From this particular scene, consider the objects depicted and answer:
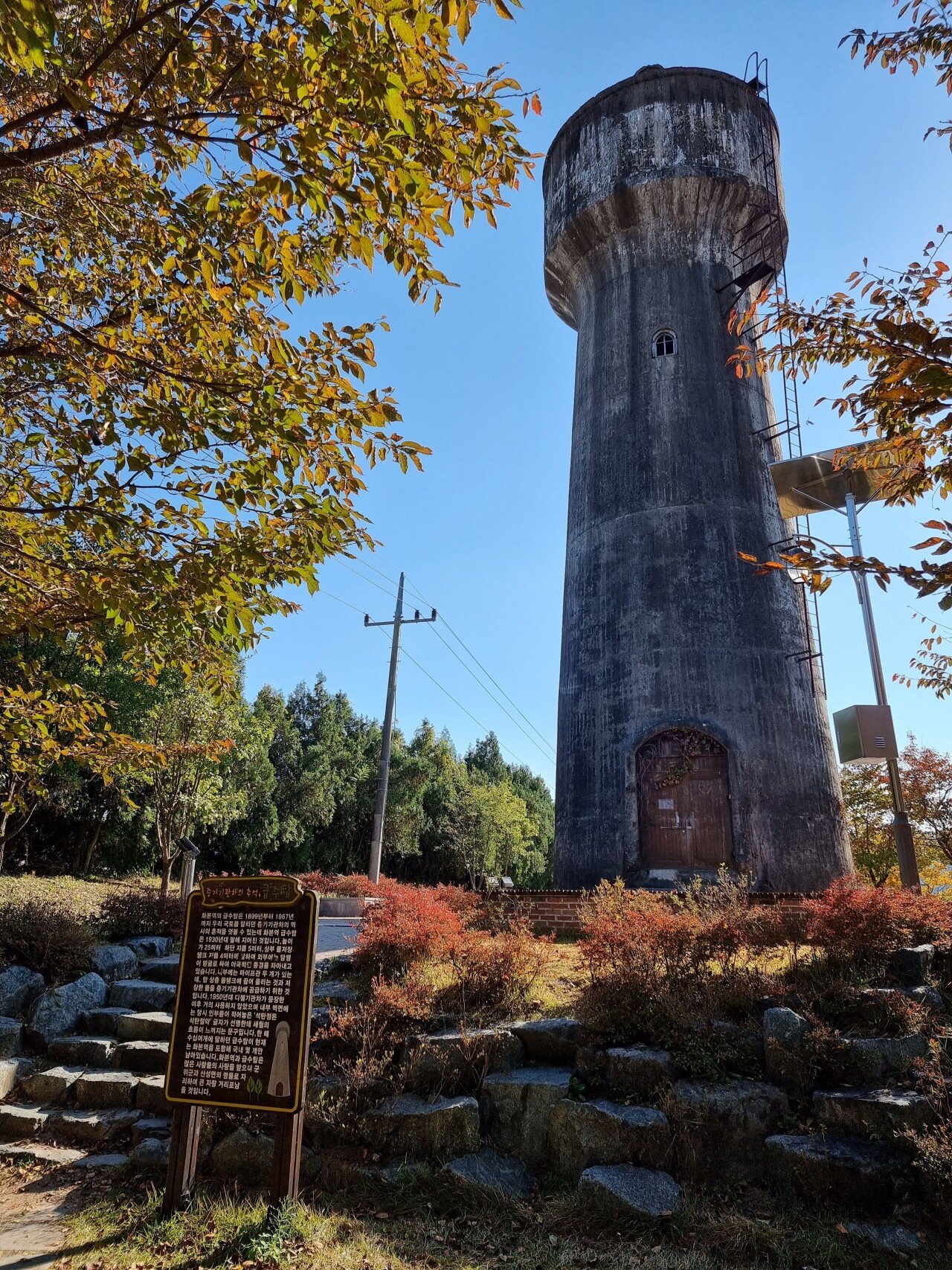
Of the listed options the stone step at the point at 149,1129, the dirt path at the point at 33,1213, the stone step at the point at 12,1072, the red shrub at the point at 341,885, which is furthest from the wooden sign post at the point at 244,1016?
the red shrub at the point at 341,885

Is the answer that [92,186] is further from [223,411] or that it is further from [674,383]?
[674,383]

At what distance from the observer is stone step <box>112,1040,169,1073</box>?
706 cm

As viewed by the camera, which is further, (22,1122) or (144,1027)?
(144,1027)

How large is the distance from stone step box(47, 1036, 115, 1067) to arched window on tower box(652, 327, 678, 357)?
14.2 metres

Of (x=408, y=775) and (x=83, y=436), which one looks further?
(x=408, y=775)

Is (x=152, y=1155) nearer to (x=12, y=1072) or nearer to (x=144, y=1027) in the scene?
(x=144, y=1027)

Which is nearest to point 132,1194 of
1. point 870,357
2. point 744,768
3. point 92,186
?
point 92,186

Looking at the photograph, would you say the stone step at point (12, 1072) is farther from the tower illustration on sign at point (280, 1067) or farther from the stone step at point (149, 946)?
Answer: the tower illustration on sign at point (280, 1067)

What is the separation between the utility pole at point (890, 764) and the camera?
9.20 m

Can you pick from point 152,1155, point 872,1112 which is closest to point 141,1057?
point 152,1155

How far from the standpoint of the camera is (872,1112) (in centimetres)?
530

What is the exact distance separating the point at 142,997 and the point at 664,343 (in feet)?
46.1

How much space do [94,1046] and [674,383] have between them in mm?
13771

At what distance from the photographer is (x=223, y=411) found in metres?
4.79
